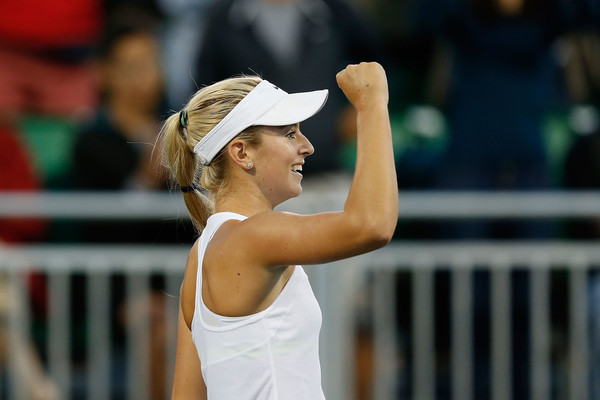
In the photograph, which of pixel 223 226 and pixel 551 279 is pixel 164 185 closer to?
pixel 551 279

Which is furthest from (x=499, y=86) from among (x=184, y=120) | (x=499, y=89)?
(x=184, y=120)

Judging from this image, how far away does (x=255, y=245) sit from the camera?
2.74 metres

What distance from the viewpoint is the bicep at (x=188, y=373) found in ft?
10.3

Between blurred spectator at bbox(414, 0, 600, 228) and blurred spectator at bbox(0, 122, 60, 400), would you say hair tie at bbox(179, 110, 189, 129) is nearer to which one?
blurred spectator at bbox(0, 122, 60, 400)

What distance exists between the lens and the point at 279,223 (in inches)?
107

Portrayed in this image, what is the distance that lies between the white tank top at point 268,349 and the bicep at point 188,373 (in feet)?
0.78

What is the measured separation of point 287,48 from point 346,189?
971mm

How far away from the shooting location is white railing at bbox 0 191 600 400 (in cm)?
548

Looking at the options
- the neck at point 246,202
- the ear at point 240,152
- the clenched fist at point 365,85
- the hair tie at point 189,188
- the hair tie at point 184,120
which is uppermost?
the clenched fist at point 365,85

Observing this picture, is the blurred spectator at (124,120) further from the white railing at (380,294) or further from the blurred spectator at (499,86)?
the blurred spectator at (499,86)

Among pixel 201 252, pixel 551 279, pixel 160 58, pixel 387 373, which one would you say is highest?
pixel 160 58

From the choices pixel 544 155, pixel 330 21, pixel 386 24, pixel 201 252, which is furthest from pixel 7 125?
pixel 201 252

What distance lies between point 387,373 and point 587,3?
2.37 metres

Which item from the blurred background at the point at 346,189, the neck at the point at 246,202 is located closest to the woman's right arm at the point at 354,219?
the neck at the point at 246,202
